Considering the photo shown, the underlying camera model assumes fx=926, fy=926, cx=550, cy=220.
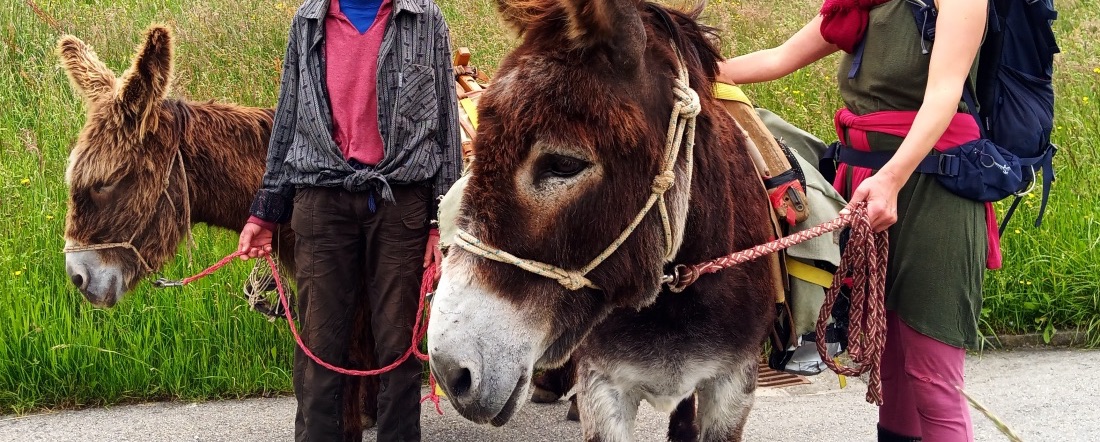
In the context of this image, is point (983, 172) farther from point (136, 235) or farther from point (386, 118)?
point (136, 235)

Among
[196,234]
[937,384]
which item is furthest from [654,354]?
[196,234]

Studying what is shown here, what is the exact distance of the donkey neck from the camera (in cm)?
392

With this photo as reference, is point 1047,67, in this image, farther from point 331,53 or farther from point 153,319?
point 153,319

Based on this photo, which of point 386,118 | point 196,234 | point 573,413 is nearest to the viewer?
point 386,118

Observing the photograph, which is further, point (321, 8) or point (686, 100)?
point (321, 8)

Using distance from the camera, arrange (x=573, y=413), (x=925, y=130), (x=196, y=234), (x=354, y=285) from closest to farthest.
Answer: (x=925, y=130), (x=354, y=285), (x=573, y=413), (x=196, y=234)

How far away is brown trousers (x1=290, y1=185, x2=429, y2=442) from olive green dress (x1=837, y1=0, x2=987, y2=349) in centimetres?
168

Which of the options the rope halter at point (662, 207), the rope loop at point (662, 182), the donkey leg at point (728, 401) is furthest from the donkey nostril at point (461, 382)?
the donkey leg at point (728, 401)

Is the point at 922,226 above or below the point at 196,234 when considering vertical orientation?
above

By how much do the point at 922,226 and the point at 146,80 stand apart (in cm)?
297

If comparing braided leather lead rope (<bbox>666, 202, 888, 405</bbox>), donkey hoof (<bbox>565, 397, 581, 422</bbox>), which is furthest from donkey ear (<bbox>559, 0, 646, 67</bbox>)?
donkey hoof (<bbox>565, 397, 581, 422</bbox>)

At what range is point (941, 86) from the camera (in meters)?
2.29

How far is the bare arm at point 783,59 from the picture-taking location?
2.91 metres

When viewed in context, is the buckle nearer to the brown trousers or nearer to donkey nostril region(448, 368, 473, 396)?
donkey nostril region(448, 368, 473, 396)
